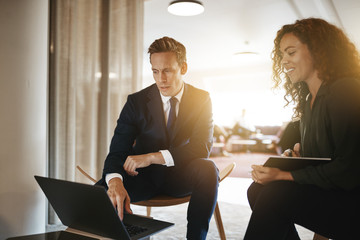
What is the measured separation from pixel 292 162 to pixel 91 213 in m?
0.69

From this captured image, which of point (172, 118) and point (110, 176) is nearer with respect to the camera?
point (110, 176)

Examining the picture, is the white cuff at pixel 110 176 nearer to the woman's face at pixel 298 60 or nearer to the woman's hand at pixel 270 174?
the woman's hand at pixel 270 174

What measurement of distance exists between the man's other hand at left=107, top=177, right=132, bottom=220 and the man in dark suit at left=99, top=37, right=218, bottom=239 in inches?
4.2

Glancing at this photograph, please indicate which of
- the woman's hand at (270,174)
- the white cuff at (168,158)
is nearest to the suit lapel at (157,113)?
the white cuff at (168,158)

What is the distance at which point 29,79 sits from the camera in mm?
1686

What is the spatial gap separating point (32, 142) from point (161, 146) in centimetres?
75

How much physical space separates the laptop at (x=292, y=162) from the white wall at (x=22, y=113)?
1.33m

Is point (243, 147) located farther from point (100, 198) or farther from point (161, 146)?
point (100, 198)

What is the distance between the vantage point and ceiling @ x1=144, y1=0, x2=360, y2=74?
14.4 feet

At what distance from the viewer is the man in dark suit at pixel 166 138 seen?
55.2 inches

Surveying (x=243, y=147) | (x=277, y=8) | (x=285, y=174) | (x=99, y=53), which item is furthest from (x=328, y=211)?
(x=243, y=147)

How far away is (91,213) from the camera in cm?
96

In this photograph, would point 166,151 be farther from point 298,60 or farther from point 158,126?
point 298,60

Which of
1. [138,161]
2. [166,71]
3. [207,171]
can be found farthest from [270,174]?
[166,71]
